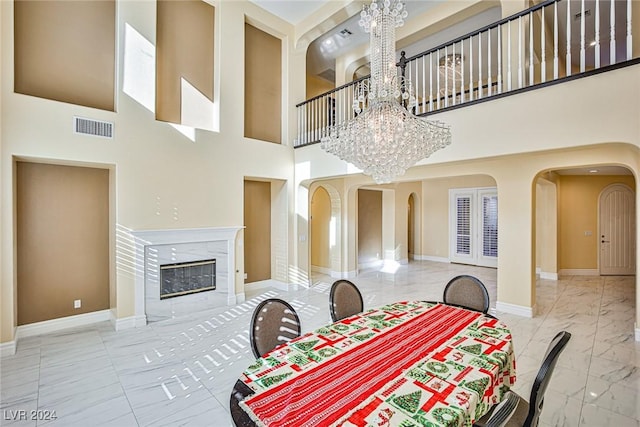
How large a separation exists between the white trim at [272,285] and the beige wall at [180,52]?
340 centimetres

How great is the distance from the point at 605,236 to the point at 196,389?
9.40 m

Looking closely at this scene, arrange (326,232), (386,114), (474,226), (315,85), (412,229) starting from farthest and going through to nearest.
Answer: (412,229), (315,85), (474,226), (326,232), (386,114)

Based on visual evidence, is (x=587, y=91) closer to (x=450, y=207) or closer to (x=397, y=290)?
(x=397, y=290)

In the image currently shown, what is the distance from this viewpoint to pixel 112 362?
3238 mm

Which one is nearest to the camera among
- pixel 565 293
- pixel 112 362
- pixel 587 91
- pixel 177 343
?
pixel 587 91

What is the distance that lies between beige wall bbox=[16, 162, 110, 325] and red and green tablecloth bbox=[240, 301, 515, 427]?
12.9ft

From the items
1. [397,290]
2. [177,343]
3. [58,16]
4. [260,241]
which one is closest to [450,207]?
[397,290]

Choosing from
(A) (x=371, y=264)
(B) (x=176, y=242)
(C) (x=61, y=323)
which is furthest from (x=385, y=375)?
(A) (x=371, y=264)

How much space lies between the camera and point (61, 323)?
13.5ft

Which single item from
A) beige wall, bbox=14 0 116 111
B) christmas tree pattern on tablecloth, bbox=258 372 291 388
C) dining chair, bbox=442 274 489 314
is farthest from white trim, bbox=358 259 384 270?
christmas tree pattern on tablecloth, bbox=258 372 291 388

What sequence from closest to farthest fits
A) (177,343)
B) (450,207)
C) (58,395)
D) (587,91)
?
(58,395) → (587,91) → (177,343) → (450,207)

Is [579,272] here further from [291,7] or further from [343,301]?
[291,7]

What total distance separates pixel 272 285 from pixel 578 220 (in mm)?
7663

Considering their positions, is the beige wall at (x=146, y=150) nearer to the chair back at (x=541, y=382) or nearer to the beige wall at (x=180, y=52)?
the beige wall at (x=180, y=52)
